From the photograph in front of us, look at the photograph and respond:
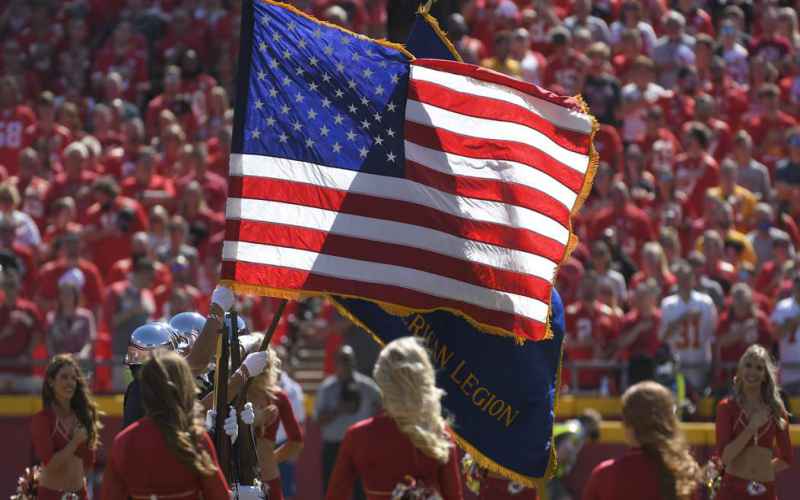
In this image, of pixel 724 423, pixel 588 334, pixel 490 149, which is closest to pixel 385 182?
pixel 490 149

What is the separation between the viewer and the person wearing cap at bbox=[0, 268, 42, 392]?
1541 cm

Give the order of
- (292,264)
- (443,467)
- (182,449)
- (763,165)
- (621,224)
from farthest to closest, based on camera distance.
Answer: (763,165), (621,224), (292,264), (443,467), (182,449)

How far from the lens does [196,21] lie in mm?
22078

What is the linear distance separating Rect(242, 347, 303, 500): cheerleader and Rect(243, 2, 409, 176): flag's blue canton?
1313mm

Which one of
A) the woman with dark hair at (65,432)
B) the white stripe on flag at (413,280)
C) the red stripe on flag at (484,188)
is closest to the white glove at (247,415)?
the white stripe on flag at (413,280)

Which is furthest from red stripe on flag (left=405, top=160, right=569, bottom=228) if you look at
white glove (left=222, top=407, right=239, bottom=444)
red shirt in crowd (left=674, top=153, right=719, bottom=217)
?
red shirt in crowd (left=674, top=153, right=719, bottom=217)

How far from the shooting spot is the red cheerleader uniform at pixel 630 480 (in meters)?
6.84

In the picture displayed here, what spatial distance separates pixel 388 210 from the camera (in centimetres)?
912

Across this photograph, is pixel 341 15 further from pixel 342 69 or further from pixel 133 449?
pixel 133 449

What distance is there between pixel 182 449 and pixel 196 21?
15696mm

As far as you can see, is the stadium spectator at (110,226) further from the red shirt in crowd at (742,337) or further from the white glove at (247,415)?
the white glove at (247,415)

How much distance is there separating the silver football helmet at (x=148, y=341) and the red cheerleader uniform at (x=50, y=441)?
5.14 ft

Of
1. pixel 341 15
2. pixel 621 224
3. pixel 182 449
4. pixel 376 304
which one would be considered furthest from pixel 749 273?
pixel 182 449

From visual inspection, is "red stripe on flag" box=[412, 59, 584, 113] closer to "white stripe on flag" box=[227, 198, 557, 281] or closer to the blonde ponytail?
"white stripe on flag" box=[227, 198, 557, 281]
